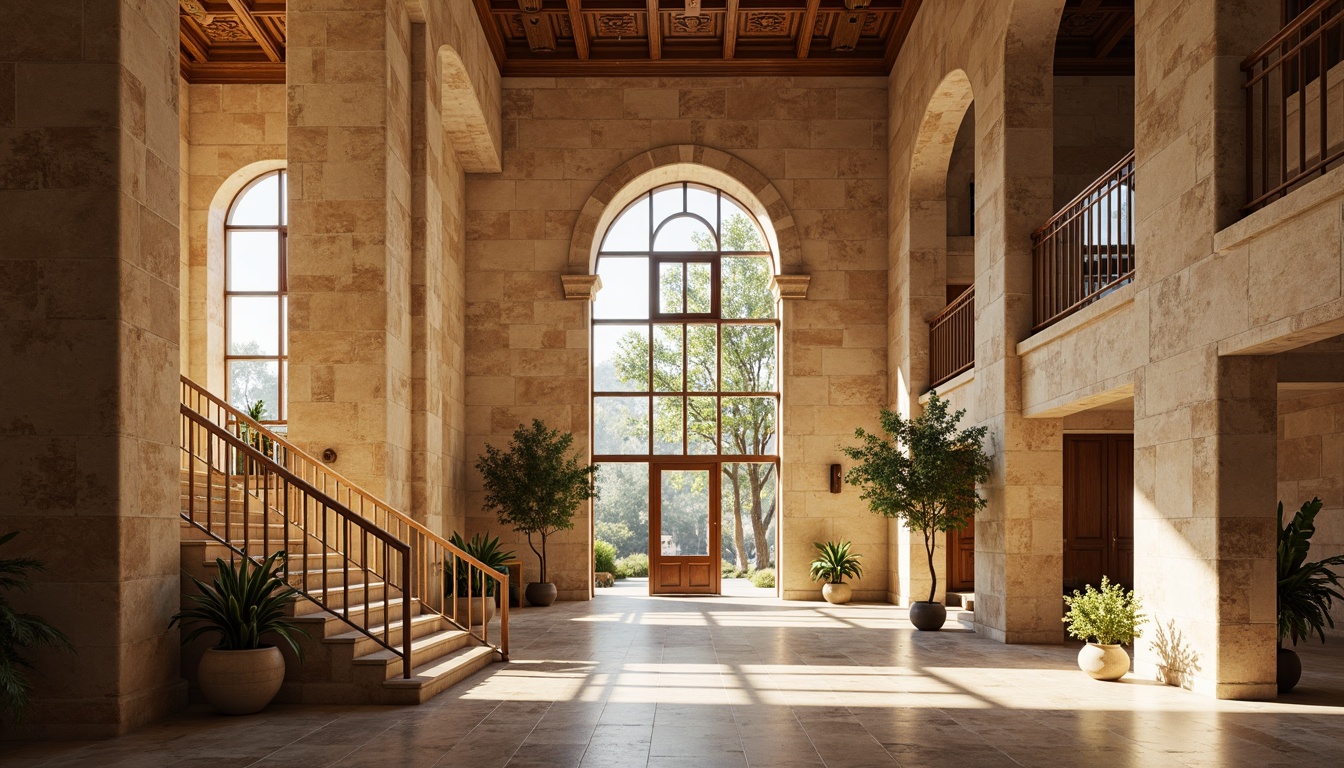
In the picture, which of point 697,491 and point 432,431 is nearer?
point 432,431

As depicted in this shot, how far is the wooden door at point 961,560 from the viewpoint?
15.1 metres

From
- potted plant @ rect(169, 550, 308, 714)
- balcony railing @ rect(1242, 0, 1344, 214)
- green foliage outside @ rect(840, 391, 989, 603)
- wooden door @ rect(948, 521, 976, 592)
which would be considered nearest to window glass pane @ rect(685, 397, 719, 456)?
wooden door @ rect(948, 521, 976, 592)

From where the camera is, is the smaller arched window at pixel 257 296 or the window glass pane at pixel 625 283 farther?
the window glass pane at pixel 625 283

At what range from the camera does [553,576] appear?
1570 cm

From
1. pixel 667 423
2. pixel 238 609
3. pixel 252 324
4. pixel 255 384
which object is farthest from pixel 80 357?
pixel 667 423

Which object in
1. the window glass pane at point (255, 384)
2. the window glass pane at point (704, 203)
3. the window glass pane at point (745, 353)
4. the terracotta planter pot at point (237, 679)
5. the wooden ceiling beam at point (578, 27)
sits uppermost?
the wooden ceiling beam at point (578, 27)

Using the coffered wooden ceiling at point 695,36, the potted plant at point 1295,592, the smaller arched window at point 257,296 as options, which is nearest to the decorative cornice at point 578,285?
the coffered wooden ceiling at point 695,36

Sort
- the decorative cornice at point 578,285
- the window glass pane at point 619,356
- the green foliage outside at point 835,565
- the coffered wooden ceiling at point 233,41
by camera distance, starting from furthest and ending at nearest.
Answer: the window glass pane at point 619,356 < the decorative cornice at point 578,285 < the green foliage outside at point 835,565 < the coffered wooden ceiling at point 233,41

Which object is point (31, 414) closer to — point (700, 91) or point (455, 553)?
point (455, 553)

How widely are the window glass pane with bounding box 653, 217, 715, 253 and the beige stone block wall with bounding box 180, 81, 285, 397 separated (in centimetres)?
567

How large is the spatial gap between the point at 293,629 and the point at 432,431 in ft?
18.7

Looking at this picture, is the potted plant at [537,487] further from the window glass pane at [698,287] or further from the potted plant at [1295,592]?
the potted plant at [1295,592]

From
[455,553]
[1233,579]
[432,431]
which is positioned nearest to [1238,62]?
[1233,579]

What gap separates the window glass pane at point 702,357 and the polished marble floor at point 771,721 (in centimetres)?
745
